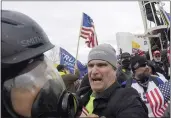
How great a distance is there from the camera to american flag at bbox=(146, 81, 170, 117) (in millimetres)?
3466

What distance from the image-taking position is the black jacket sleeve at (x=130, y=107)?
2.34 meters

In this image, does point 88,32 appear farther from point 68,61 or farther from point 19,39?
point 19,39

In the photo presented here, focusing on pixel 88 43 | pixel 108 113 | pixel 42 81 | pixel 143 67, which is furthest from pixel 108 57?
pixel 88 43

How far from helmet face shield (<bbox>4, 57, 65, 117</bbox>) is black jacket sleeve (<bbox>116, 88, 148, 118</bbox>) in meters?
0.82

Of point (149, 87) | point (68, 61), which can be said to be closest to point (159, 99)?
point (149, 87)

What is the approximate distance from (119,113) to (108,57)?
75cm

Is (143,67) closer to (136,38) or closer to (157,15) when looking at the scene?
(136,38)

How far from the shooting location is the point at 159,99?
3529mm

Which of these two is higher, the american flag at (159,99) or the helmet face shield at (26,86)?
the helmet face shield at (26,86)

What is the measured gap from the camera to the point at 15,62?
5.21 ft

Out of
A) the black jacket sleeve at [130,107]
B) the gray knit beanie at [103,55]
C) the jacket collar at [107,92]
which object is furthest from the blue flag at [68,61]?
the black jacket sleeve at [130,107]

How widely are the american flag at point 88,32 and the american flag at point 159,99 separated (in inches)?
183

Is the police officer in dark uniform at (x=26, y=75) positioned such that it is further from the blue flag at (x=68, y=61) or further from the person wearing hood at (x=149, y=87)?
the blue flag at (x=68, y=61)

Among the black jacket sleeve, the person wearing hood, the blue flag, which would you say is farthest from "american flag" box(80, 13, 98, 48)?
the black jacket sleeve
